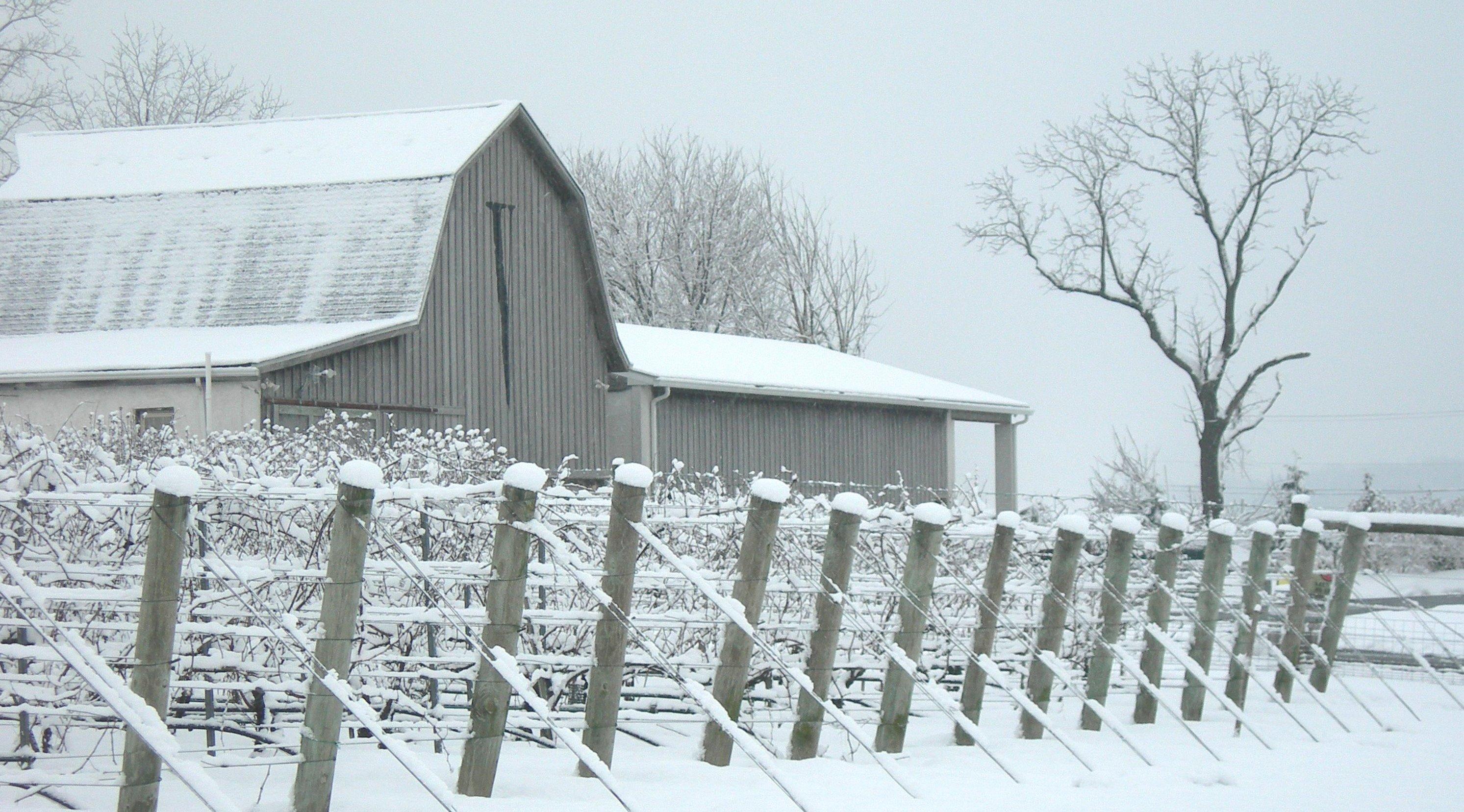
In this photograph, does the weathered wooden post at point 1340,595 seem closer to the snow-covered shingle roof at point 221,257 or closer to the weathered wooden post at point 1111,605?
the weathered wooden post at point 1111,605

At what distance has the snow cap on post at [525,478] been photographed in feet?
19.4

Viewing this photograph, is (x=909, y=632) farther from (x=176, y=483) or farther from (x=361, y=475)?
(x=176, y=483)

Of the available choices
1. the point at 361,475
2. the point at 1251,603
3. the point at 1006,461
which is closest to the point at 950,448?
the point at 1006,461

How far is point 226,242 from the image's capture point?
1927cm

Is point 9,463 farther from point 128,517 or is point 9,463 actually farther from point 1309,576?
point 1309,576

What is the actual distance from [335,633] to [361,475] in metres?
0.57

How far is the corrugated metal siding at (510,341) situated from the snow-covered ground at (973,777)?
10648mm

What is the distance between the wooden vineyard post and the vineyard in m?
0.01

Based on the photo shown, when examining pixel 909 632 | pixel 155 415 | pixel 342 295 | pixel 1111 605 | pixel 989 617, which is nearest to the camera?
pixel 909 632

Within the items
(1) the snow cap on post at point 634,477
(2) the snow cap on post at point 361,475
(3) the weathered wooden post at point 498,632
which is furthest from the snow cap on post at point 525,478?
(2) the snow cap on post at point 361,475

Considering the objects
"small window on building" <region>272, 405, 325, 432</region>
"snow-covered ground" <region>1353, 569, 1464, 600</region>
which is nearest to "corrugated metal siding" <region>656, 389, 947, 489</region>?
"small window on building" <region>272, 405, 325, 432</region>

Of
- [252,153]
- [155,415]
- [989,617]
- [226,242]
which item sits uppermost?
[252,153]

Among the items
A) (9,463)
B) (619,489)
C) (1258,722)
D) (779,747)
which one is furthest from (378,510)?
→ (1258,722)

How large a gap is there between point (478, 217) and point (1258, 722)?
1309 cm
